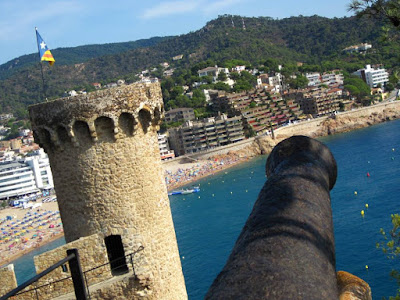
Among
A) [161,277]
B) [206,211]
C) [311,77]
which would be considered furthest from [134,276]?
[311,77]

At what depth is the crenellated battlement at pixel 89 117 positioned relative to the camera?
666cm

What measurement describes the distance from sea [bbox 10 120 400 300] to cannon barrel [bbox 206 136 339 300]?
20.1m

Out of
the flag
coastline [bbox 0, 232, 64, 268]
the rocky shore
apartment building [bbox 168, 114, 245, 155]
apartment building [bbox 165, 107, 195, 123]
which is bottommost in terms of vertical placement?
coastline [bbox 0, 232, 64, 268]

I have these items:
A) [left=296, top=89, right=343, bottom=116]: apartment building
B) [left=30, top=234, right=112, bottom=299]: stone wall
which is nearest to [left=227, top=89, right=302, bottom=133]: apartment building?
[left=296, top=89, right=343, bottom=116]: apartment building

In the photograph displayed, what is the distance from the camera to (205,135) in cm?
8081

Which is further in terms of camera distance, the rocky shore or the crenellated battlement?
the rocky shore

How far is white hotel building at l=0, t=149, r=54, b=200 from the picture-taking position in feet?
243

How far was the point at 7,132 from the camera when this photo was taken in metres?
145

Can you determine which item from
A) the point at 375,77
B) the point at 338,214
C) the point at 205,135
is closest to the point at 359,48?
the point at 375,77

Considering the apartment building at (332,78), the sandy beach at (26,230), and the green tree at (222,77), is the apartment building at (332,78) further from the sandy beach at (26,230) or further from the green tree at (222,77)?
the sandy beach at (26,230)

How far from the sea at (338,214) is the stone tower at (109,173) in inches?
692

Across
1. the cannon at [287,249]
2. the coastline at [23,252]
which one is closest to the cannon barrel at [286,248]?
the cannon at [287,249]

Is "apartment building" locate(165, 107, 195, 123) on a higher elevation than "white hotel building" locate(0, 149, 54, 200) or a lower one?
higher

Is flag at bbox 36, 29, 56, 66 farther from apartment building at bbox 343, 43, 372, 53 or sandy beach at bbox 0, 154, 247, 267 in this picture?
apartment building at bbox 343, 43, 372, 53
